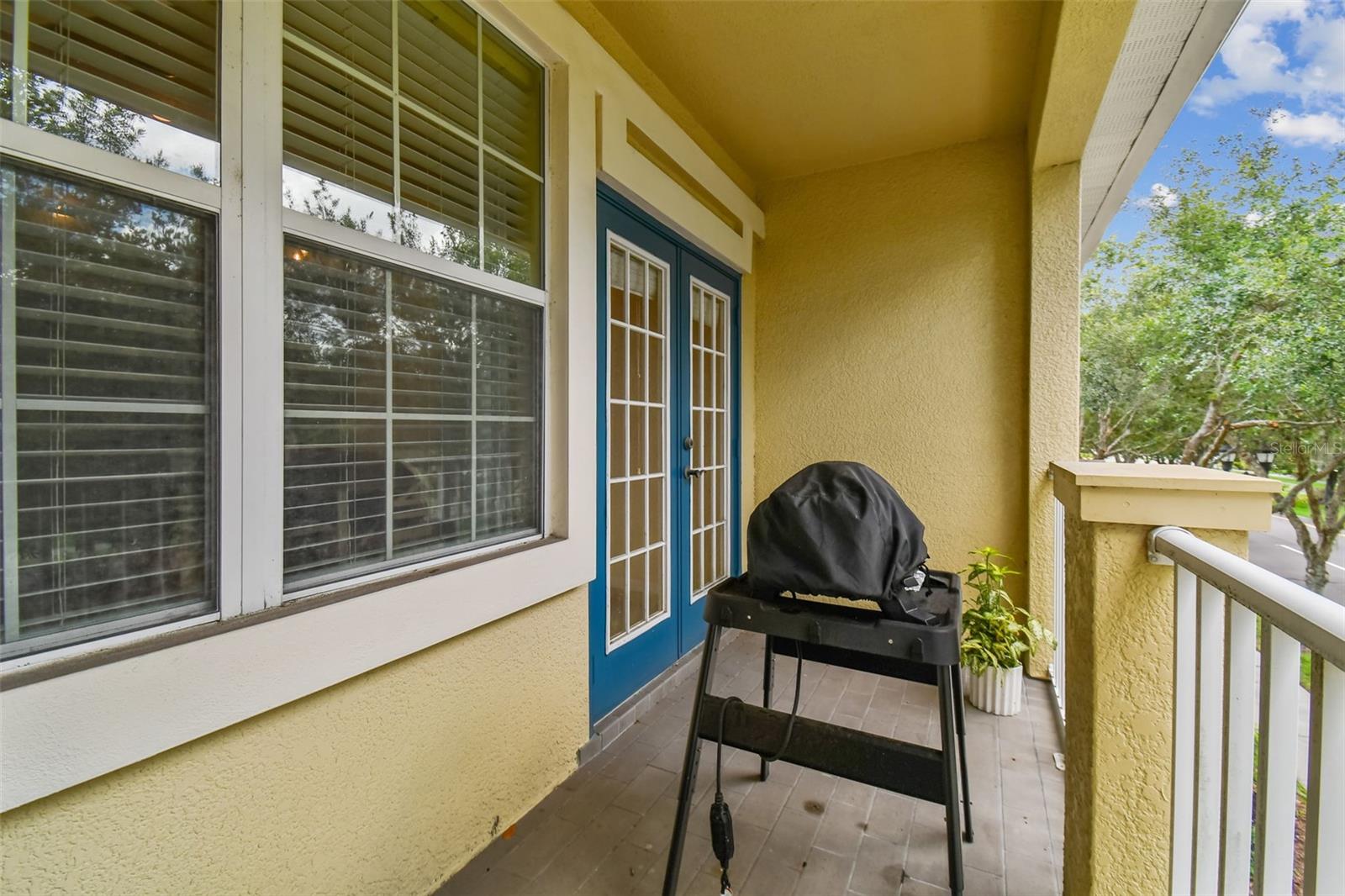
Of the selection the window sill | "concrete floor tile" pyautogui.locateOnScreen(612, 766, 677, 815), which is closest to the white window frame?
the window sill

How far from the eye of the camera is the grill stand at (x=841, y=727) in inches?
51.8

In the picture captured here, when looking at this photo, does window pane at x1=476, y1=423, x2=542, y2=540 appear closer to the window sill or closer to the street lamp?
the window sill

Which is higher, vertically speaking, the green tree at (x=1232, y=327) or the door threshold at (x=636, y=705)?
the green tree at (x=1232, y=327)

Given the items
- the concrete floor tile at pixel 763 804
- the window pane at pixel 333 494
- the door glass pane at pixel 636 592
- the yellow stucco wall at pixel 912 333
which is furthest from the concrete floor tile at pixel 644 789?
the yellow stucco wall at pixel 912 333

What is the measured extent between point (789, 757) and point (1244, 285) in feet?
20.8

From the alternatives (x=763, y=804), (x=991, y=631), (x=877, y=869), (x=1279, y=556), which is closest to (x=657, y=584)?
(x=763, y=804)

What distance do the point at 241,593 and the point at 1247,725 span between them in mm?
1982

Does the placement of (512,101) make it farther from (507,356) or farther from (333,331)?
(333,331)

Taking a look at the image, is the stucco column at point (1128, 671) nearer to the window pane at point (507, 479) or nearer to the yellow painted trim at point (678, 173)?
the window pane at point (507, 479)

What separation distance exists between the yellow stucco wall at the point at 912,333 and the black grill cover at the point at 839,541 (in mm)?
2251

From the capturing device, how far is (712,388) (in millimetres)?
3555

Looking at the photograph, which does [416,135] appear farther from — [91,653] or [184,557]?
[91,653]

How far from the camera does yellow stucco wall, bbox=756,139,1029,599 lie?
10.8 feet

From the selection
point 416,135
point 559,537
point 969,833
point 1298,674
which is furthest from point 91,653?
point 969,833
